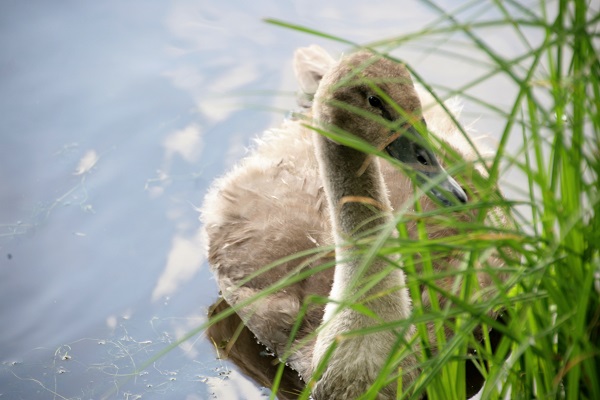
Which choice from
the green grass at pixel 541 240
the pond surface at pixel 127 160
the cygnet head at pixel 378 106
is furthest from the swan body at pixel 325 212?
the green grass at pixel 541 240

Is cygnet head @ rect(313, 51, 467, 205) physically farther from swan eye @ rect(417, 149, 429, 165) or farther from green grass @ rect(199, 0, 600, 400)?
green grass @ rect(199, 0, 600, 400)

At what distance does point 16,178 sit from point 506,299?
3.89 metres

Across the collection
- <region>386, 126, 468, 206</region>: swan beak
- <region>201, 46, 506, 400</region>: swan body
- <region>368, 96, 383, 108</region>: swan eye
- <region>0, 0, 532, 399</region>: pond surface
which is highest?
<region>368, 96, 383, 108</region>: swan eye

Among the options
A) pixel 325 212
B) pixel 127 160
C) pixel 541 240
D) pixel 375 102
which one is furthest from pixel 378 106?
pixel 127 160

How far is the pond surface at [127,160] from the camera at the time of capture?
14.3 ft

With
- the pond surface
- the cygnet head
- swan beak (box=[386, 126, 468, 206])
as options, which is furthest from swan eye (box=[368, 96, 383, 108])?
the pond surface

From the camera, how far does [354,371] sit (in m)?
3.55

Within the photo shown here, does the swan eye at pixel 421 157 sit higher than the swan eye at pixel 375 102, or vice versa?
the swan eye at pixel 375 102

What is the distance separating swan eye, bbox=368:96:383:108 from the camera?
331cm

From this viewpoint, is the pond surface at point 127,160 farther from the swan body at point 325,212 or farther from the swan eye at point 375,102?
the swan eye at point 375,102

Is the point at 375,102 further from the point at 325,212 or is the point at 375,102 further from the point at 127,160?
the point at 127,160

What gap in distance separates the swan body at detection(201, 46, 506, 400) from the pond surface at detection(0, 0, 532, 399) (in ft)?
1.15

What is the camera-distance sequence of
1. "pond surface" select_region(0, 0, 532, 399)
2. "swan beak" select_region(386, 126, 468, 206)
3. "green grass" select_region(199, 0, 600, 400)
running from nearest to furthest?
"green grass" select_region(199, 0, 600, 400)
"swan beak" select_region(386, 126, 468, 206)
"pond surface" select_region(0, 0, 532, 399)

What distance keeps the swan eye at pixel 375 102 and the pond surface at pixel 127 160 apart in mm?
975
